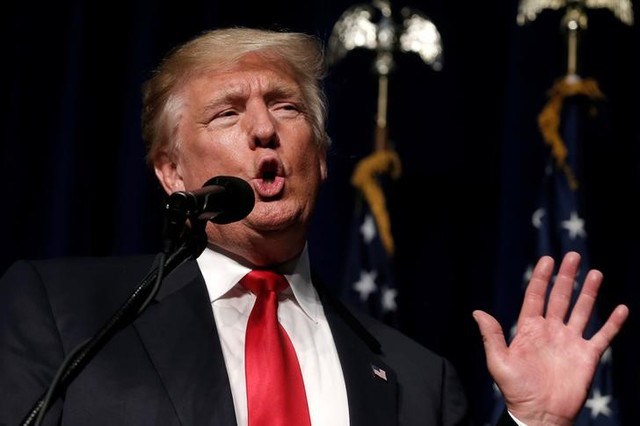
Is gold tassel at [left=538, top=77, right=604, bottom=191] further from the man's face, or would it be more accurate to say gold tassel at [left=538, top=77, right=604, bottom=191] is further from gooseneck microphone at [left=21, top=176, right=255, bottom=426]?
gooseneck microphone at [left=21, top=176, right=255, bottom=426]

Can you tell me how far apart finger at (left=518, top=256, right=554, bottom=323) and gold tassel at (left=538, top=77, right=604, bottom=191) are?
1199 mm

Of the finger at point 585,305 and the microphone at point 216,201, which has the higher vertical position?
the microphone at point 216,201

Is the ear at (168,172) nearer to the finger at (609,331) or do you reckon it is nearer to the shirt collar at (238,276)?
the shirt collar at (238,276)

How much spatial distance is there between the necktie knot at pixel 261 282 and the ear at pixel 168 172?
0.86 ft

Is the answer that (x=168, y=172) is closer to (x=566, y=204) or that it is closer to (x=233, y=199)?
(x=233, y=199)

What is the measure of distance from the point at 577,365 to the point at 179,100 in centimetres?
88

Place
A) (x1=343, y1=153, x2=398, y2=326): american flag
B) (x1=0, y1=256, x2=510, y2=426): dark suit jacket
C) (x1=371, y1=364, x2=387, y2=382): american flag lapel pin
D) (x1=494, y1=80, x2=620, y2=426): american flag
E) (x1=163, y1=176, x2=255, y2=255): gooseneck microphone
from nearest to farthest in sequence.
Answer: (x1=163, y1=176, x2=255, y2=255): gooseneck microphone → (x1=0, y1=256, x2=510, y2=426): dark suit jacket → (x1=371, y1=364, x2=387, y2=382): american flag lapel pin → (x1=494, y1=80, x2=620, y2=426): american flag → (x1=343, y1=153, x2=398, y2=326): american flag

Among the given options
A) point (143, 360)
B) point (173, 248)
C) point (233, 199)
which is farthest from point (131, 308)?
point (143, 360)

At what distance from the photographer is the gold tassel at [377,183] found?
325cm

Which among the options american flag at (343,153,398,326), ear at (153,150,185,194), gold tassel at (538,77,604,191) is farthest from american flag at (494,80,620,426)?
ear at (153,150,185,194)

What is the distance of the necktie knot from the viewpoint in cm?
196

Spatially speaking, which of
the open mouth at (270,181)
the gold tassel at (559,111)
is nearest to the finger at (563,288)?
the open mouth at (270,181)

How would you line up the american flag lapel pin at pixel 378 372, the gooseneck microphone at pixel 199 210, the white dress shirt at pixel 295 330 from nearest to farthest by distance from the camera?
the gooseneck microphone at pixel 199 210 → the white dress shirt at pixel 295 330 → the american flag lapel pin at pixel 378 372

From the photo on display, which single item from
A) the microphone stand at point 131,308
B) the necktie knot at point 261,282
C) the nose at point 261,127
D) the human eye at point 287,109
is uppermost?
the human eye at point 287,109
